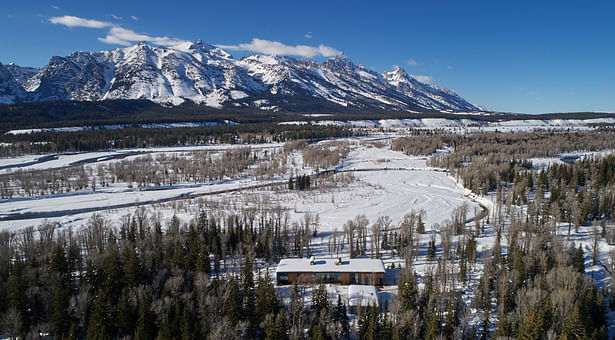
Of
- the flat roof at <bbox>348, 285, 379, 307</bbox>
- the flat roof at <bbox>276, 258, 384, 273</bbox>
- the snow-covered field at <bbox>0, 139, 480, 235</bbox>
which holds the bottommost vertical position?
the flat roof at <bbox>348, 285, 379, 307</bbox>

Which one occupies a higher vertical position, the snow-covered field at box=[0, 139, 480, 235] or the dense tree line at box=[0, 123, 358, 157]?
the dense tree line at box=[0, 123, 358, 157]

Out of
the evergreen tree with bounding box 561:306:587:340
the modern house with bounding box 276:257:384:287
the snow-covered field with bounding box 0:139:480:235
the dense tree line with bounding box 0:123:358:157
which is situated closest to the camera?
the evergreen tree with bounding box 561:306:587:340

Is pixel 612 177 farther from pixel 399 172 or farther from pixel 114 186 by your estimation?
pixel 114 186

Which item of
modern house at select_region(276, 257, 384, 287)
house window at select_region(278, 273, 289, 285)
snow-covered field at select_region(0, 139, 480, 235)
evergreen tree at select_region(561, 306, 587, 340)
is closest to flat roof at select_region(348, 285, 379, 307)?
modern house at select_region(276, 257, 384, 287)

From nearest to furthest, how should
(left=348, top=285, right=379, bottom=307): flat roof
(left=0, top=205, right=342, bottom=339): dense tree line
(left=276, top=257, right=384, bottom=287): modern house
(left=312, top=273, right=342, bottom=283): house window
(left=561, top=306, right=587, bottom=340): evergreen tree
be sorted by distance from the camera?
(left=561, top=306, right=587, bottom=340): evergreen tree → (left=0, top=205, right=342, bottom=339): dense tree line → (left=348, top=285, right=379, bottom=307): flat roof → (left=276, top=257, right=384, bottom=287): modern house → (left=312, top=273, right=342, bottom=283): house window

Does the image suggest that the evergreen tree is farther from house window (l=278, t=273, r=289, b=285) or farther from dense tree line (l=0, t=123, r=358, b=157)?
dense tree line (l=0, t=123, r=358, b=157)

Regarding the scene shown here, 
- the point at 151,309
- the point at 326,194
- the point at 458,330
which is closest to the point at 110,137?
the point at 326,194

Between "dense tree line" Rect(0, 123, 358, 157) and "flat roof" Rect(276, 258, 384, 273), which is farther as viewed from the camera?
"dense tree line" Rect(0, 123, 358, 157)

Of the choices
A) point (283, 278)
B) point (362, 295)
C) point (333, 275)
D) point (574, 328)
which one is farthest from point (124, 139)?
point (574, 328)
